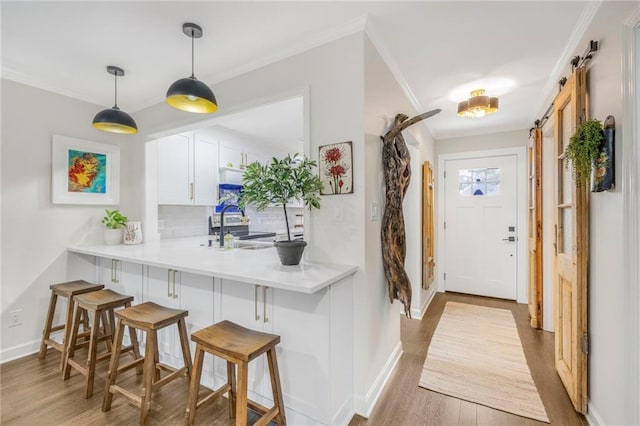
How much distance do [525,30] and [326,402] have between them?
274cm

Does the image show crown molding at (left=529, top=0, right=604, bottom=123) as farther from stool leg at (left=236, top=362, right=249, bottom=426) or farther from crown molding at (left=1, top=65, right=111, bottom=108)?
crown molding at (left=1, top=65, right=111, bottom=108)

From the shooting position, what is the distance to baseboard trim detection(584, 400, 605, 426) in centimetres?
165

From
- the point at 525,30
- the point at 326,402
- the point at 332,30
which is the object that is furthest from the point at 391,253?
the point at 525,30

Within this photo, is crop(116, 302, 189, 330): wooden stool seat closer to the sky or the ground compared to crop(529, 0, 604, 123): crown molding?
closer to the ground

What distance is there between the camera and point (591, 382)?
5.81 feet

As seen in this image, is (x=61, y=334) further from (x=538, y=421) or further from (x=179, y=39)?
(x=538, y=421)

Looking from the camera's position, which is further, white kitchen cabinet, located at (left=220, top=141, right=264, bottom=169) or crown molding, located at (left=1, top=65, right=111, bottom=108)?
white kitchen cabinet, located at (left=220, top=141, right=264, bottom=169)

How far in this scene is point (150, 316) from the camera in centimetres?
188

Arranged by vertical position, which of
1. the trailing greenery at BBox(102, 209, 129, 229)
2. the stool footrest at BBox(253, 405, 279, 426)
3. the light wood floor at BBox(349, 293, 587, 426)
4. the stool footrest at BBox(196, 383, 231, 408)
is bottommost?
the light wood floor at BBox(349, 293, 587, 426)

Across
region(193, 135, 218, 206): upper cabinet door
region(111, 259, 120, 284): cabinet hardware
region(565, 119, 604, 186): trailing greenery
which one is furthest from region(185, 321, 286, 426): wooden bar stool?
region(193, 135, 218, 206): upper cabinet door

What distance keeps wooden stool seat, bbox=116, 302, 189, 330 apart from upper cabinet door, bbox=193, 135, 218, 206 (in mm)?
1940

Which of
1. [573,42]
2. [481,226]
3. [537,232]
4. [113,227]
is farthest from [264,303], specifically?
[481,226]

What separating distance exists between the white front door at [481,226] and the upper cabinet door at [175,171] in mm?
3858

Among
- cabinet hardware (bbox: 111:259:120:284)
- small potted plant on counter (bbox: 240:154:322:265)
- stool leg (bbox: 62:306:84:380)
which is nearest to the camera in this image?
small potted plant on counter (bbox: 240:154:322:265)
